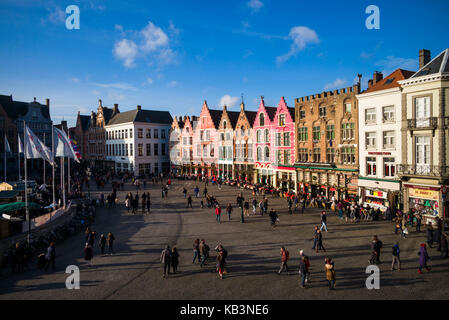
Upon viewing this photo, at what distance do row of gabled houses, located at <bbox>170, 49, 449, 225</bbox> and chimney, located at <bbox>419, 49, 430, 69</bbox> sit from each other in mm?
88

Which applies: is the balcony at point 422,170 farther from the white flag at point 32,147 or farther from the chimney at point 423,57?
the white flag at point 32,147

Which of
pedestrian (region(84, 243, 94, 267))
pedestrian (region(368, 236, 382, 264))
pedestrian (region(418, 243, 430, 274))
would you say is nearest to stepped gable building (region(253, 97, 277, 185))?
pedestrian (region(368, 236, 382, 264))

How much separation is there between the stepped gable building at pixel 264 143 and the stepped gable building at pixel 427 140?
19174mm

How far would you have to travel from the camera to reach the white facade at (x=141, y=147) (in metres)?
62.0

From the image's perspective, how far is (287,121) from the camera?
1513 inches

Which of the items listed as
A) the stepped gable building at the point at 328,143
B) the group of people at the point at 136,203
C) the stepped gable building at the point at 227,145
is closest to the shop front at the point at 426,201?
the stepped gable building at the point at 328,143

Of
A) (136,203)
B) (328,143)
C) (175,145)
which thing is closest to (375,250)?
(328,143)

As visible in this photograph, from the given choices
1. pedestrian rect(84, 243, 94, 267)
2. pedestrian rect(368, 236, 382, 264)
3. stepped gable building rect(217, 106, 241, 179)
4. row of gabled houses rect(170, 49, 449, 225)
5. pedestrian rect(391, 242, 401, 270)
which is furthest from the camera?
stepped gable building rect(217, 106, 241, 179)

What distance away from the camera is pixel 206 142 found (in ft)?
177

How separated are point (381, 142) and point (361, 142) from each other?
2.28 metres

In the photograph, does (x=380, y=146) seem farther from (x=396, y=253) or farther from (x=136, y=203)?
(x=136, y=203)

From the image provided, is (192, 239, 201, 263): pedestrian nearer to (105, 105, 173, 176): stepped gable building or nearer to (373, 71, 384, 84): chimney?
(373, 71, 384, 84): chimney

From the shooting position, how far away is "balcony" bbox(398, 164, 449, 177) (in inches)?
835
